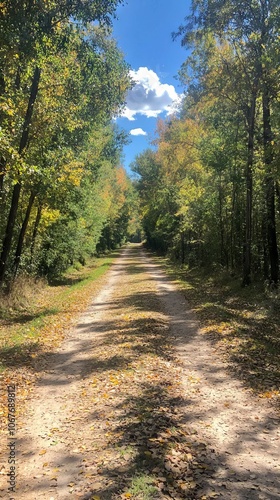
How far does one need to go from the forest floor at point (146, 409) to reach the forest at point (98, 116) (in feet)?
14.1

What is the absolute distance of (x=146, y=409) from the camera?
580 centimetres

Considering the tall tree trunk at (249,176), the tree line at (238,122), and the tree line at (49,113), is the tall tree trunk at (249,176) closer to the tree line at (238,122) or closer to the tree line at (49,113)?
the tree line at (238,122)

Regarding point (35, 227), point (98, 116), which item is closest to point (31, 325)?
point (35, 227)

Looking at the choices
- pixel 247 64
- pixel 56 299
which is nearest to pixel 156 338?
pixel 56 299

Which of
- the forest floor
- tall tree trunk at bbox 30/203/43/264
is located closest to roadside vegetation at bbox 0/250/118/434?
the forest floor

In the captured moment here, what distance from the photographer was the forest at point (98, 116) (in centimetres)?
1015

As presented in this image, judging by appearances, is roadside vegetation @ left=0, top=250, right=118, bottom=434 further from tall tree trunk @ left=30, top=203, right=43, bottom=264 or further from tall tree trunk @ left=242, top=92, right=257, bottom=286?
tall tree trunk @ left=242, top=92, right=257, bottom=286

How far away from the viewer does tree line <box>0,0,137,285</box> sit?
891 cm

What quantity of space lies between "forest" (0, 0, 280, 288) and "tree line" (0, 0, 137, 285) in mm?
51

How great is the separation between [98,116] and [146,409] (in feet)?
53.4


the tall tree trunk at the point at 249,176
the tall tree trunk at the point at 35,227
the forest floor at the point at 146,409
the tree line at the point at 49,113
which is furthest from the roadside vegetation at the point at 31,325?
the tall tree trunk at the point at 249,176

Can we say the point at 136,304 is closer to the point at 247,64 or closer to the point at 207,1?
the point at 247,64

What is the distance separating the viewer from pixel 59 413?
5762mm

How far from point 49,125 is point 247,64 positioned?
29.3ft
